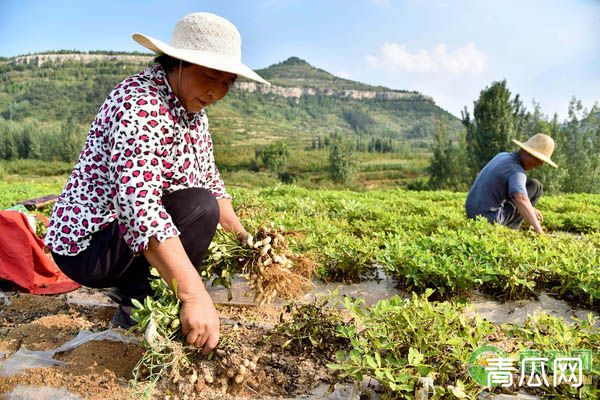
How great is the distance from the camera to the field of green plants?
181cm

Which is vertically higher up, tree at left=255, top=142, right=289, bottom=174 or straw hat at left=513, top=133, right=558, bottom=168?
straw hat at left=513, top=133, right=558, bottom=168

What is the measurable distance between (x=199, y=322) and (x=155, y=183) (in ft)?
2.03

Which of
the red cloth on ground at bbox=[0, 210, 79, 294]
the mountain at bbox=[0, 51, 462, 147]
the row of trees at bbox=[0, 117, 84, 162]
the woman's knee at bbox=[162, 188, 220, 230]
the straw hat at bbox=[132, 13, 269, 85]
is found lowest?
the row of trees at bbox=[0, 117, 84, 162]

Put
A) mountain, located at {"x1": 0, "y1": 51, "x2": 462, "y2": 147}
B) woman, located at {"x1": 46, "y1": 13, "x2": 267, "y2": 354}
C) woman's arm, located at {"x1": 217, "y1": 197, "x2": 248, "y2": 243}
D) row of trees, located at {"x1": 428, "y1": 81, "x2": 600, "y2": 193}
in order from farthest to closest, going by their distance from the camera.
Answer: mountain, located at {"x1": 0, "y1": 51, "x2": 462, "y2": 147} < row of trees, located at {"x1": 428, "y1": 81, "x2": 600, "y2": 193} < woman's arm, located at {"x1": 217, "y1": 197, "x2": 248, "y2": 243} < woman, located at {"x1": 46, "y1": 13, "x2": 267, "y2": 354}

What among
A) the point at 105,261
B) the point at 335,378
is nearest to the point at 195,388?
the point at 335,378

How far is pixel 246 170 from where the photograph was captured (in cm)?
5822

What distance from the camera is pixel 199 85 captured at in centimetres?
210

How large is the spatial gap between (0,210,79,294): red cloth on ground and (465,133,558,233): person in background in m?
4.24

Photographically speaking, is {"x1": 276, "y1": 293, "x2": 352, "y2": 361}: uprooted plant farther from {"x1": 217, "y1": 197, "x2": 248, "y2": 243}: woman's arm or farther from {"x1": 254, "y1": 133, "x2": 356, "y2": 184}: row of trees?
{"x1": 254, "y1": 133, "x2": 356, "y2": 184}: row of trees

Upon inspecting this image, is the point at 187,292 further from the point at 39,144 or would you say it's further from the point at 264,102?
the point at 264,102

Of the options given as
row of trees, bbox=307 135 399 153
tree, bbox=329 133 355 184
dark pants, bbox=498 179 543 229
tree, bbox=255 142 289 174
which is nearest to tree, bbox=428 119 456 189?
tree, bbox=329 133 355 184

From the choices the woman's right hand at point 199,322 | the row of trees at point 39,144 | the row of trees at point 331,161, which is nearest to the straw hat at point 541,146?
the woman's right hand at point 199,322

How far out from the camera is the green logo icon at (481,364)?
178 cm

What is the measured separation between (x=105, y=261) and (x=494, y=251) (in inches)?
102
